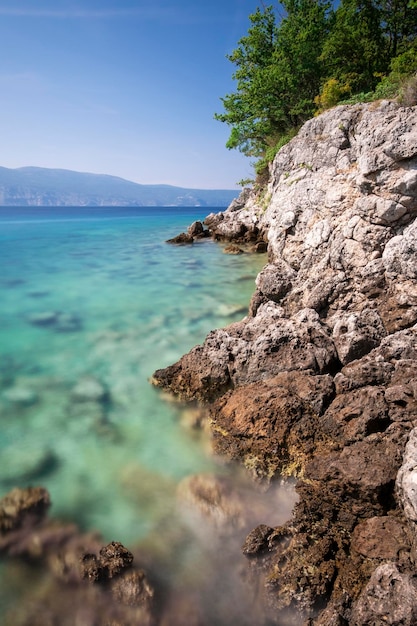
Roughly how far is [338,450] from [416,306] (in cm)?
396

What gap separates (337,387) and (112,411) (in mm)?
4794

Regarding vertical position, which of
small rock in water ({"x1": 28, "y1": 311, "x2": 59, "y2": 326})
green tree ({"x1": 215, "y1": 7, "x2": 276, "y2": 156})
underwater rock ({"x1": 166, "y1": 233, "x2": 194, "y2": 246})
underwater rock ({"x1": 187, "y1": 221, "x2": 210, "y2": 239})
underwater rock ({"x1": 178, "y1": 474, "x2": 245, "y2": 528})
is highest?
green tree ({"x1": 215, "y1": 7, "x2": 276, "y2": 156})

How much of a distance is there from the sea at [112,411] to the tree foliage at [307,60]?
15.5 m

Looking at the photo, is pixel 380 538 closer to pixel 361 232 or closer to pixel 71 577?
pixel 71 577

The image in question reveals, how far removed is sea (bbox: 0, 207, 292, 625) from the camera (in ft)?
18.3

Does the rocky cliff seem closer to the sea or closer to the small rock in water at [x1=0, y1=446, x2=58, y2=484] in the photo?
the sea

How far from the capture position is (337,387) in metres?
6.84

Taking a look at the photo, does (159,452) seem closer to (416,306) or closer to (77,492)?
(77,492)

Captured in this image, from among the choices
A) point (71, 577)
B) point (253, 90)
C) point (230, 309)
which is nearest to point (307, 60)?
point (253, 90)

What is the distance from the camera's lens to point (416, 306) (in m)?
7.99

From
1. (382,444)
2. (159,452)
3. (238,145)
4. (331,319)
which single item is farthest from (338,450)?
(238,145)

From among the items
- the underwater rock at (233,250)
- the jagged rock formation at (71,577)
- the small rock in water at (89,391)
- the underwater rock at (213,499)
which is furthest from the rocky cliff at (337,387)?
the underwater rock at (233,250)

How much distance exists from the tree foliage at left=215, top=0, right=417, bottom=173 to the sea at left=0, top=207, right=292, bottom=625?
1549 centimetres

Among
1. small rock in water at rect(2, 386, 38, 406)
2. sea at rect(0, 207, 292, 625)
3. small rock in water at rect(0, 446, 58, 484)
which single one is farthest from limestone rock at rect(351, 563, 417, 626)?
small rock in water at rect(2, 386, 38, 406)
